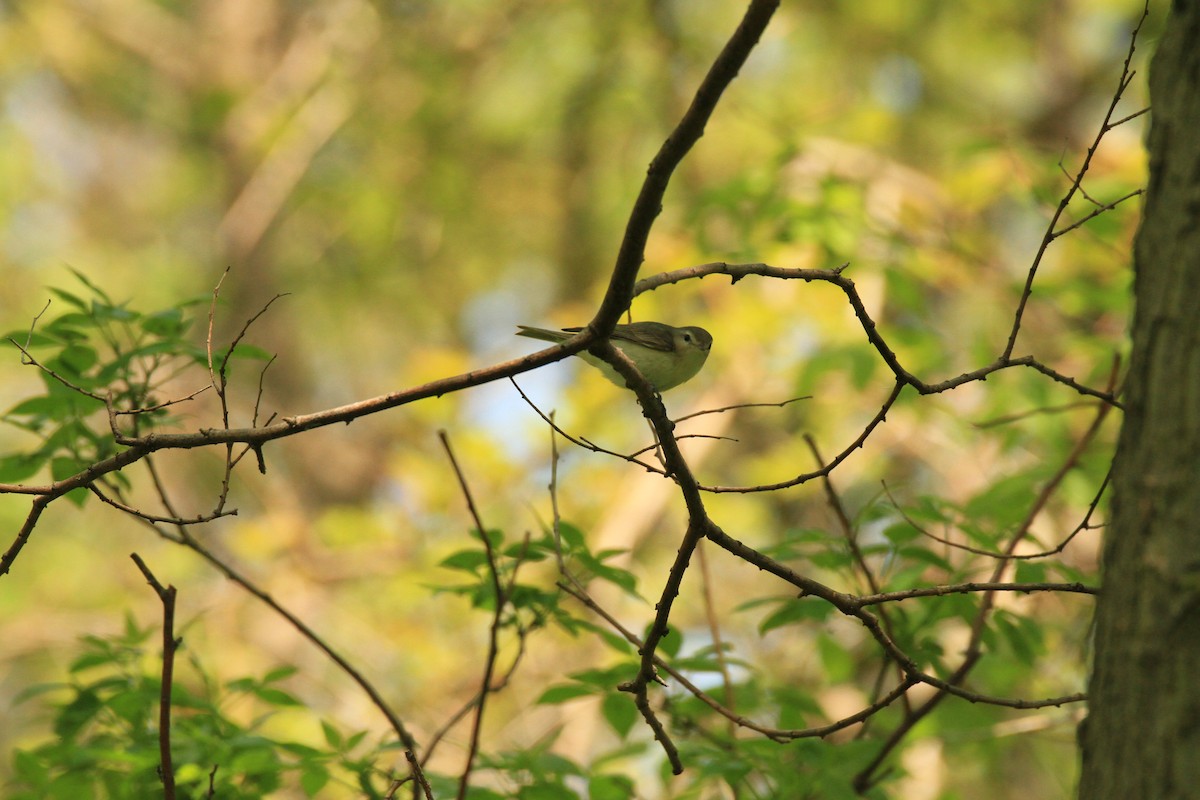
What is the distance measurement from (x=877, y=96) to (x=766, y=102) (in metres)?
1.30

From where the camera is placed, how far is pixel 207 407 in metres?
9.72

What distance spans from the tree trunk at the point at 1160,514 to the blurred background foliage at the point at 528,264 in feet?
10.5

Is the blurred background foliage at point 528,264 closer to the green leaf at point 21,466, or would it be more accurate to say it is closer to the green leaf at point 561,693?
the green leaf at point 561,693

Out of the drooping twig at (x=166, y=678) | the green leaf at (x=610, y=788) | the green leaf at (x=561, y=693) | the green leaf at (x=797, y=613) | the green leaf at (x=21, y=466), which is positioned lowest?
the drooping twig at (x=166, y=678)

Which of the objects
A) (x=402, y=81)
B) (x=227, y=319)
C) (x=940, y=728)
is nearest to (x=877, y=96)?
(x=402, y=81)

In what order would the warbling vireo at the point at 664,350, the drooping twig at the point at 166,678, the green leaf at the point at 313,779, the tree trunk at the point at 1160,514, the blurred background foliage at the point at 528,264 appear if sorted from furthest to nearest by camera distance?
1. the blurred background foliage at the point at 528,264
2. the warbling vireo at the point at 664,350
3. the green leaf at the point at 313,779
4. the drooping twig at the point at 166,678
5. the tree trunk at the point at 1160,514

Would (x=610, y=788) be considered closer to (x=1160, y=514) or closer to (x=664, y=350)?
(x=1160, y=514)

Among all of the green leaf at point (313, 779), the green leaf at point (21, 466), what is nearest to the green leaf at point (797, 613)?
the green leaf at point (313, 779)

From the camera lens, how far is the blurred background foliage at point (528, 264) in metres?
6.46

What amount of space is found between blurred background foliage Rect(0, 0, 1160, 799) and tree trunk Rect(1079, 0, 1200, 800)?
10.5 ft

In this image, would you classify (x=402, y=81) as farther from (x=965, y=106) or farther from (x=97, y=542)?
(x=97, y=542)

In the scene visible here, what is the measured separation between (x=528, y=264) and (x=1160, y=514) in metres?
11.3

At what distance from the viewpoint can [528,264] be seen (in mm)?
12609

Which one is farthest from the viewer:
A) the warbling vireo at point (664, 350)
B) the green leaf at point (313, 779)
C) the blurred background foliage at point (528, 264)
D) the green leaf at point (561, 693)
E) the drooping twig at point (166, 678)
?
the blurred background foliage at point (528, 264)
